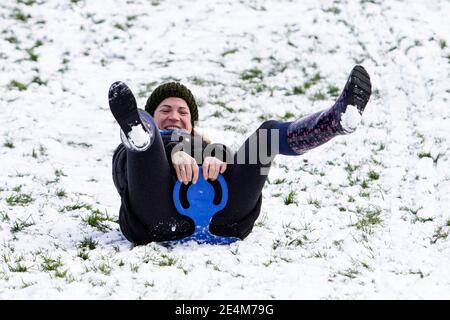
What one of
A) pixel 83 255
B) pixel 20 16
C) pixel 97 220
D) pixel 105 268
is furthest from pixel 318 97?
pixel 20 16

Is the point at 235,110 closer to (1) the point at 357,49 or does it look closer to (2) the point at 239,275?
(1) the point at 357,49

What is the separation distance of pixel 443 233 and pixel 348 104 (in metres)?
1.26

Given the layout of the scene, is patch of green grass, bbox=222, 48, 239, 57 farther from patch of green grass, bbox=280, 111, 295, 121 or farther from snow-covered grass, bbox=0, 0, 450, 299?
patch of green grass, bbox=280, 111, 295, 121

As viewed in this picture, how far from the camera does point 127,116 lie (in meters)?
2.74

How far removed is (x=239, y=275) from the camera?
113 inches

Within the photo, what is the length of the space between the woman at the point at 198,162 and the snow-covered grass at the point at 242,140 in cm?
16

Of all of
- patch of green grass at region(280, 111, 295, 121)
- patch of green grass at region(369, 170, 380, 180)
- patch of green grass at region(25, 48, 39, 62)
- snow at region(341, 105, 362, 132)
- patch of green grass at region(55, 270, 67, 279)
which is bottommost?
patch of green grass at region(55, 270, 67, 279)

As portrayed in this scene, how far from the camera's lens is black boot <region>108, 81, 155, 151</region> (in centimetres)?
274

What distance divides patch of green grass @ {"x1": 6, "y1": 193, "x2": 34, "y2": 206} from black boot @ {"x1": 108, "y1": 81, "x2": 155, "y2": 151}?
1702mm

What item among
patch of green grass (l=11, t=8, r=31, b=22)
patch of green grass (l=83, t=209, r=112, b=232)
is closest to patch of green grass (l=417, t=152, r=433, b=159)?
patch of green grass (l=83, t=209, r=112, b=232)

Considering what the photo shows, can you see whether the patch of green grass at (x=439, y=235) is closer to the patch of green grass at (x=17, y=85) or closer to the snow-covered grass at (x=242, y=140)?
the snow-covered grass at (x=242, y=140)

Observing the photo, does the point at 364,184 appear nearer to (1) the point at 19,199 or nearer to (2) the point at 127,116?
(2) the point at 127,116
